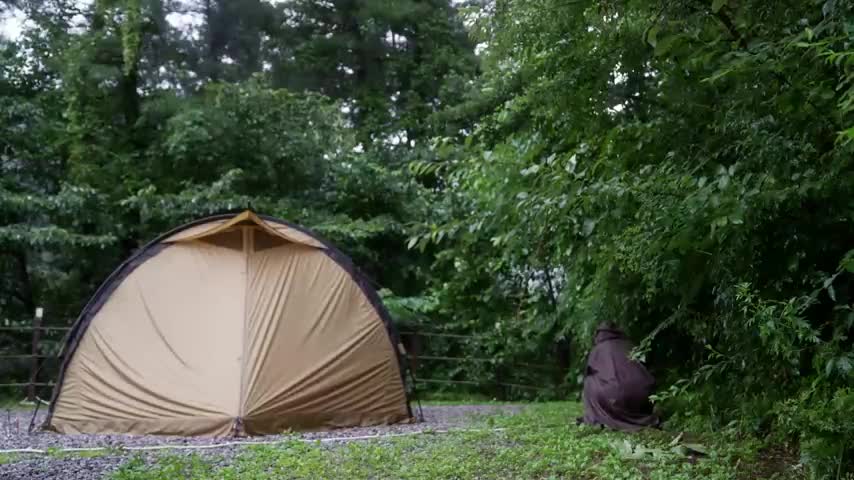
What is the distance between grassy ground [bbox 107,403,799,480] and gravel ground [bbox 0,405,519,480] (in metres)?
0.25

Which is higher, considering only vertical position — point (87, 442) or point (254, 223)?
point (254, 223)

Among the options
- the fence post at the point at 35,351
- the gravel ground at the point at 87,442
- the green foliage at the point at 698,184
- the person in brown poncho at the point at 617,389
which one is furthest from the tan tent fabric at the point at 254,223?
the fence post at the point at 35,351

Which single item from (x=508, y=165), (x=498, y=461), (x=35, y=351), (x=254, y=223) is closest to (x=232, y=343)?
(x=254, y=223)

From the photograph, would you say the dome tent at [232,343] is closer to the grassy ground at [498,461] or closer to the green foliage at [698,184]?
the grassy ground at [498,461]

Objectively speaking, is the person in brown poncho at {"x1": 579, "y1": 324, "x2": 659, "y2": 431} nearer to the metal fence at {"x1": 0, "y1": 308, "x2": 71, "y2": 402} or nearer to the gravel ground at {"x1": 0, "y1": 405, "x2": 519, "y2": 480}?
the gravel ground at {"x1": 0, "y1": 405, "x2": 519, "y2": 480}

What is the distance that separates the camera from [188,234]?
23.6ft

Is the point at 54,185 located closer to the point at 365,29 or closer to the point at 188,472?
the point at 365,29

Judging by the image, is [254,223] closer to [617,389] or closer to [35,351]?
[617,389]

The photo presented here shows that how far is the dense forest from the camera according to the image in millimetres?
3762

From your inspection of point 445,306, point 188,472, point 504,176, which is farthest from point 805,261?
point 445,306

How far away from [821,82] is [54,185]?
1091 cm

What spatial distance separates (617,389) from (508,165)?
1816 mm

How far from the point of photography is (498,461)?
4.54 m

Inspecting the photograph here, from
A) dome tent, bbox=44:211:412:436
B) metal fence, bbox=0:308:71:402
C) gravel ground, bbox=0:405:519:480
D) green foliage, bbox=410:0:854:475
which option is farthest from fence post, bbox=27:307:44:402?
green foliage, bbox=410:0:854:475
